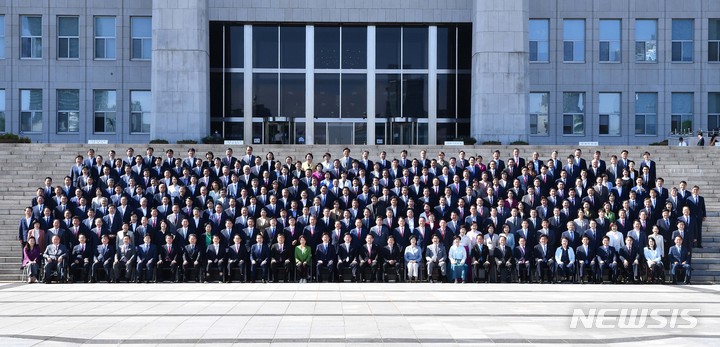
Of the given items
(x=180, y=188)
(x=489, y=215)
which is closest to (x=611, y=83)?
(x=489, y=215)

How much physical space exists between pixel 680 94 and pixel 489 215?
89.7 ft

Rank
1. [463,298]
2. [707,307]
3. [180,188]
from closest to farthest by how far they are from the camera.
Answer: [707,307]
[463,298]
[180,188]

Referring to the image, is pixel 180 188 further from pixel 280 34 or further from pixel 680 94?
pixel 680 94

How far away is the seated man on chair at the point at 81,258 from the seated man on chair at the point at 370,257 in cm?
646

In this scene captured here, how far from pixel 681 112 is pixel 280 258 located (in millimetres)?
30921

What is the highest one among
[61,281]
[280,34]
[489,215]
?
[280,34]

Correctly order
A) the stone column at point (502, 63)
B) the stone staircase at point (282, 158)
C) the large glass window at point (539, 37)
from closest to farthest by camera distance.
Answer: the stone staircase at point (282, 158), the stone column at point (502, 63), the large glass window at point (539, 37)

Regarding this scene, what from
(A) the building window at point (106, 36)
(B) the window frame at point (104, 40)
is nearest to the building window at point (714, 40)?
(B) the window frame at point (104, 40)

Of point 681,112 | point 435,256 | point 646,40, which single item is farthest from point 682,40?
point 435,256

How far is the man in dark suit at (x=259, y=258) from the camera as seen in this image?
21.4m

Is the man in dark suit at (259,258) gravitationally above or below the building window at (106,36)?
below

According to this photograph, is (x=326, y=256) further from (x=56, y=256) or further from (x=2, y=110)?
(x=2, y=110)

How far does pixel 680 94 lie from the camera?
46125 millimetres

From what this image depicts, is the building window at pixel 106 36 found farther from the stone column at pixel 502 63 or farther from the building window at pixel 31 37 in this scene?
the stone column at pixel 502 63
